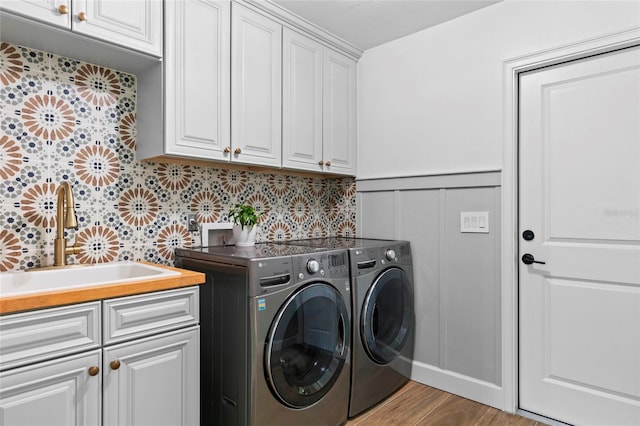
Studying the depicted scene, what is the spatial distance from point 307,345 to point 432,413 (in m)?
0.92

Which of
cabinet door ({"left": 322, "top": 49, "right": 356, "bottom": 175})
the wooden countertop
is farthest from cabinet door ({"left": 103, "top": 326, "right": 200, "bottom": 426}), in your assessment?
cabinet door ({"left": 322, "top": 49, "right": 356, "bottom": 175})

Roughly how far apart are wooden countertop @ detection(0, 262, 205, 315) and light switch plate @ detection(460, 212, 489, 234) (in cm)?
163

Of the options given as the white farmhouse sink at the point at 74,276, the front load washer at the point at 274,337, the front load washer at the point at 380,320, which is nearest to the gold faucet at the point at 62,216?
the white farmhouse sink at the point at 74,276

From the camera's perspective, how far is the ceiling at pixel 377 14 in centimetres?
228

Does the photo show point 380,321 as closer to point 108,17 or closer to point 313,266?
point 313,266

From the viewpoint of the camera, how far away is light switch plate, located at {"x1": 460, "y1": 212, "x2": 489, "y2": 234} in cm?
234

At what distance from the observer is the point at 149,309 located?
1.47 meters

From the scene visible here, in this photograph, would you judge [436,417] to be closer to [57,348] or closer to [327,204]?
[327,204]

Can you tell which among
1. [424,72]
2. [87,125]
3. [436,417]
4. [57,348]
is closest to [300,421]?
[436,417]

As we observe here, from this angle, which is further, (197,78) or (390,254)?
(390,254)

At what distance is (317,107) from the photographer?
2592 mm

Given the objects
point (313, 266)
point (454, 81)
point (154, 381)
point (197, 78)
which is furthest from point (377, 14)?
point (154, 381)

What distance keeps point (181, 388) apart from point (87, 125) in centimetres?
130

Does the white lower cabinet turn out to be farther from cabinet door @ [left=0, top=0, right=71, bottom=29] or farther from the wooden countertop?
cabinet door @ [left=0, top=0, right=71, bottom=29]
